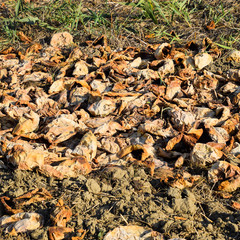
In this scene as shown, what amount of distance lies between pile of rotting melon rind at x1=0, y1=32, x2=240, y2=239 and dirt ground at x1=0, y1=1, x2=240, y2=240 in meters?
0.07

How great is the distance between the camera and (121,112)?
3590mm

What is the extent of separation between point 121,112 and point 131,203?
1376 mm

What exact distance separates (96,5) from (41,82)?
1.97 meters

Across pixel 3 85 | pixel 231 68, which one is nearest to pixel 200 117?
pixel 231 68

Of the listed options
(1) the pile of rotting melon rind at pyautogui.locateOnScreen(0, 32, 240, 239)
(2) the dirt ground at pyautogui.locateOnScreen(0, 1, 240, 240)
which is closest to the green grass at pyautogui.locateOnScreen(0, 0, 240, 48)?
(1) the pile of rotting melon rind at pyautogui.locateOnScreen(0, 32, 240, 239)

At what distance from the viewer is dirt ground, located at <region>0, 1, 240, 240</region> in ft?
6.98

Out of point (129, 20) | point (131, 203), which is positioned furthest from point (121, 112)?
point (129, 20)

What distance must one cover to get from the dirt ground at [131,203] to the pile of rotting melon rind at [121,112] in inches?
2.7

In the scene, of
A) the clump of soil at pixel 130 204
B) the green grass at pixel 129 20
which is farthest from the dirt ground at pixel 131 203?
the green grass at pixel 129 20

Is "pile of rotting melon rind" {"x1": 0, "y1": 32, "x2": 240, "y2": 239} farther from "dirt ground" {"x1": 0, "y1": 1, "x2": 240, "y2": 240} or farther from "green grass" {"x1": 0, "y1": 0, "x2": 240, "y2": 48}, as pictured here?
"green grass" {"x1": 0, "y1": 0, "x2": 240, "y2": 48}

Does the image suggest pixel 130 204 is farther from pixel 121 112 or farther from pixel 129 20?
pixel 129 20

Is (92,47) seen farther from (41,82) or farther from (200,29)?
(200,29)

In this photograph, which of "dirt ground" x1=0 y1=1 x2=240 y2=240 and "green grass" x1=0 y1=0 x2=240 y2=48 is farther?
"green grass" x1=0 y1=0 x2=240 y2=48

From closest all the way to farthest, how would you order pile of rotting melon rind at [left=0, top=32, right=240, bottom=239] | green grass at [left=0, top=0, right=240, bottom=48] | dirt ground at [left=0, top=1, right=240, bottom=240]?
dirt ground at [left=0, top=1, right=240, bottom=240] → pile of rotting melon rind at [left=0, top=32, right=240, bottom=239] → green grass at [left=0, top=0, right=240, bottom=48]
